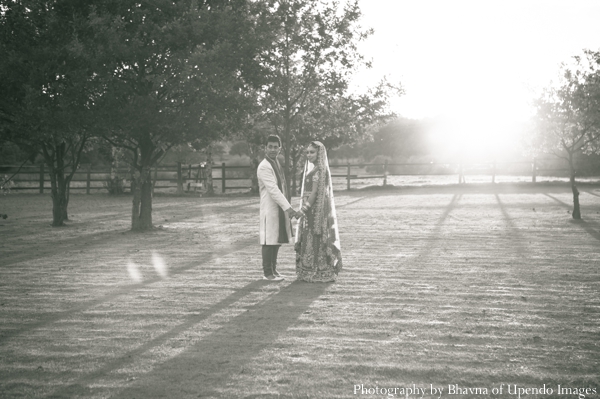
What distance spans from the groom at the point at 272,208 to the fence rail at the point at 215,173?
56.5 feet

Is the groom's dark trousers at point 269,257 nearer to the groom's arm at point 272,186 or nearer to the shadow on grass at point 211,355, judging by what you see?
the groom's arm at point 272,186

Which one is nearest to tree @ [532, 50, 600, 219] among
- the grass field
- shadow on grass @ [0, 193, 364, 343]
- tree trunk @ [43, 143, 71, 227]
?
the grass field

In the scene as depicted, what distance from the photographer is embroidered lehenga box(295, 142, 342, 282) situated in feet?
27.4

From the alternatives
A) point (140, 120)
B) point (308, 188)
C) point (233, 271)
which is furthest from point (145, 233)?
point (308, 188)

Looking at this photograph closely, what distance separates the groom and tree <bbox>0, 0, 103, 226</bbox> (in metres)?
6.61

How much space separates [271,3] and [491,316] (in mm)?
20975

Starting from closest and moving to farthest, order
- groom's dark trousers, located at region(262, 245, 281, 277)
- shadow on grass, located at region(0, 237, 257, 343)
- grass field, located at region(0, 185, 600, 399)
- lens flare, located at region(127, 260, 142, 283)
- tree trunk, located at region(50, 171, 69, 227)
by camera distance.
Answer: grass field, located at region(0, 185, 600, 399), shadow on grass, located at region(0, 237, 257, 343), groom's dark trousers, located at region(262, 245, 281, 277), lens flare, located at region(127, 260, 142, 283), tree trunk, located at region(50, 171, 69, 227)

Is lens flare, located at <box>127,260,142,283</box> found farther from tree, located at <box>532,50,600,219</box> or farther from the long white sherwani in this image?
tree, located at <box>532,50,600,219</box>

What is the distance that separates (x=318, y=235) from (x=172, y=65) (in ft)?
23.0

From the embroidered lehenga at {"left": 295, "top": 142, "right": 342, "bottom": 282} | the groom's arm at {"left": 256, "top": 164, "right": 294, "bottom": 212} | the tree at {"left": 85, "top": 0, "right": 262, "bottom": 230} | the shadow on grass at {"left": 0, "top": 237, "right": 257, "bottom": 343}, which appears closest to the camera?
the shadow on grass at {"left": 0, "top": 237, "right": 257, "bottom": 343}

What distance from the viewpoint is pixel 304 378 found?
4.49 meters

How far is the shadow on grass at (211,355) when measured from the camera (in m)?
4.31

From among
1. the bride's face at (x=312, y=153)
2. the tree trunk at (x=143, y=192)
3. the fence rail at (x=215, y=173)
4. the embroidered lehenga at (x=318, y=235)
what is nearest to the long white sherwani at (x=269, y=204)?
the embroidered lehenga at (x=318, y=235)

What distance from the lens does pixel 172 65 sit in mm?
13664
